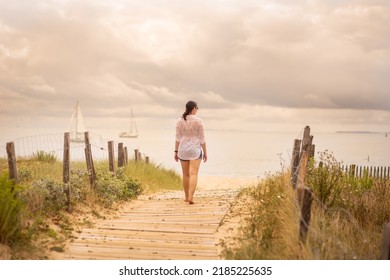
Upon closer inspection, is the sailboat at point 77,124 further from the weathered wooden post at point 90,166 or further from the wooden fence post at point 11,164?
the wooden fence post at point 11,164

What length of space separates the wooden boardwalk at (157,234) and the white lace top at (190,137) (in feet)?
3.39

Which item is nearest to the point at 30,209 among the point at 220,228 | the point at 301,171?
the point at 220,228

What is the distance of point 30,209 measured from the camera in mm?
6855

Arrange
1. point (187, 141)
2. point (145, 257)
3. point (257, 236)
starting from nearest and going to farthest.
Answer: point (145, 257) → point (257, 236) → point (187, 141)

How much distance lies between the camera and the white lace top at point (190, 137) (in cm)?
831

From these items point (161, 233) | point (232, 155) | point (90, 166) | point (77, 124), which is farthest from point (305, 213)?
point (232, 155)

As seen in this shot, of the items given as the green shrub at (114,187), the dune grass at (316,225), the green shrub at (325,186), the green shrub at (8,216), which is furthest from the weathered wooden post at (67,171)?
the green shrub at (325,186)

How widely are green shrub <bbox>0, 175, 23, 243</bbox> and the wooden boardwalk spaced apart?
733 millimetres

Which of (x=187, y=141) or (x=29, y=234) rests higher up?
(x=187, y=141)

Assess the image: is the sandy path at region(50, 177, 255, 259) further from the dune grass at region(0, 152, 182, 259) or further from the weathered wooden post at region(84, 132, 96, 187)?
the weathered wooden post at region(84, 132, 96, 187)

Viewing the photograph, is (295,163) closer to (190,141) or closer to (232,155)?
(190,141)
